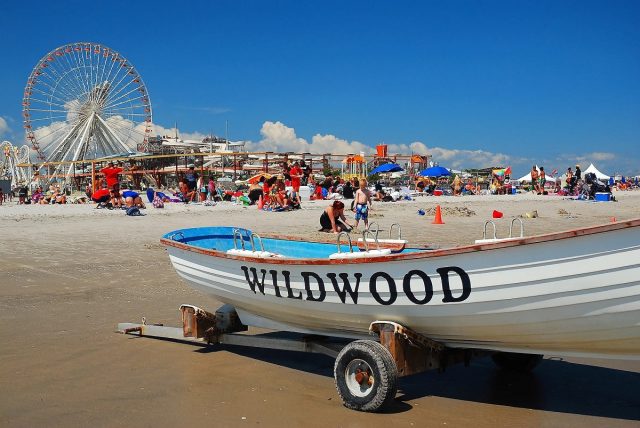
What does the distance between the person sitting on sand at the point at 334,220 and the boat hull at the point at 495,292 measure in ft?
28.6

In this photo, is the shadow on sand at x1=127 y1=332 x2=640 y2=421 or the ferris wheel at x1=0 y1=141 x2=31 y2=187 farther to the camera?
the ferris wheel at x1=0 y1=141 x2=31 y2=187

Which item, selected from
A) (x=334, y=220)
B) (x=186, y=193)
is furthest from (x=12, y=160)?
(x=334, y=220)

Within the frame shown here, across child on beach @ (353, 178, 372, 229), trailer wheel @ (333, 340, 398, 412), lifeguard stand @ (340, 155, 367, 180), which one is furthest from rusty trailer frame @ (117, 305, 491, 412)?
lifeguard stand @ (340, 155, 367, 180)

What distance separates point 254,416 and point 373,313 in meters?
1.12

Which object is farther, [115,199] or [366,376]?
[115,199]

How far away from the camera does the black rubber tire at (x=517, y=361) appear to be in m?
5.36

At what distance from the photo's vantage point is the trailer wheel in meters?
4.41

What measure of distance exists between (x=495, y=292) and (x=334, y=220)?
10.0m

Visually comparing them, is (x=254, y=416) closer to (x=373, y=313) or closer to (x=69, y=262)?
(x=373, y=313)

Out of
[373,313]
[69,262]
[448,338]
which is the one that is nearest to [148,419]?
[373,313]

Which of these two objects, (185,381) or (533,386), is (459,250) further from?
(185,381)

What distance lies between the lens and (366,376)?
15.0ft

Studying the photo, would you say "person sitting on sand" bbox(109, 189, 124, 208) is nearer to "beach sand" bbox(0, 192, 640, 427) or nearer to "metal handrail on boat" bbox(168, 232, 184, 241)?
"beach sand" bbox(0, 192, 640, 427)

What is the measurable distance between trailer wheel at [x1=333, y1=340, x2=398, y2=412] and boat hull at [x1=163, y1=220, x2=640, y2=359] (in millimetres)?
300
